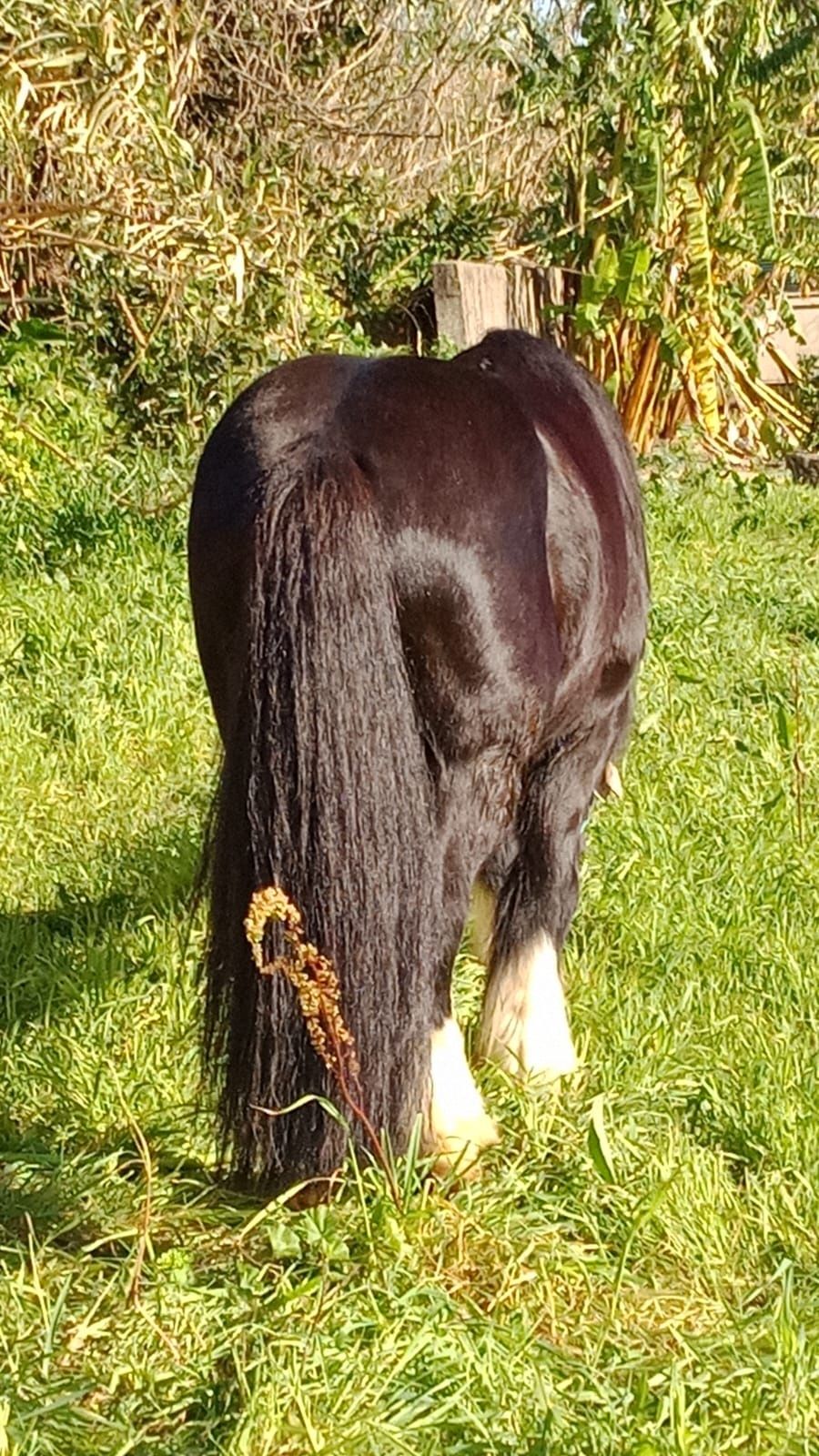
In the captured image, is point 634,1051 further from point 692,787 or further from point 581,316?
point 581,316

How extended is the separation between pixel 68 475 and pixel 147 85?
1626mm

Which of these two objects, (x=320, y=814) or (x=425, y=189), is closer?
(x=320, y=814)

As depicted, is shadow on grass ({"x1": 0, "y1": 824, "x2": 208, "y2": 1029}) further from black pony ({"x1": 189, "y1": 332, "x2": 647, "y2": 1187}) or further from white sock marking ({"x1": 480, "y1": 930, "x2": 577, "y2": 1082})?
black pony ({"x1": 189, "y1": 332, "x2": 647, "y2": 1187})

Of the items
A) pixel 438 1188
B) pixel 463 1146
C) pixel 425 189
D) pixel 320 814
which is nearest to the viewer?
pixel 320 814

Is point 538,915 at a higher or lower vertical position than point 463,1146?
higher

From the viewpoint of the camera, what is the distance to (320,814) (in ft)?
7.51

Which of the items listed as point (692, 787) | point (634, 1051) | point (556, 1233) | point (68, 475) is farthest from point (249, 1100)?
point (68, 475)

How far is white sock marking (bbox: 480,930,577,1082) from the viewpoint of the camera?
302 centimetres

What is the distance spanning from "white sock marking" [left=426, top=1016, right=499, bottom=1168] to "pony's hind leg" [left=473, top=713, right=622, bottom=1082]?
0.33 meters

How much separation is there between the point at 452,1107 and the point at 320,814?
650 millimetres

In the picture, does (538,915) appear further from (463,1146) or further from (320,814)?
(320,814)

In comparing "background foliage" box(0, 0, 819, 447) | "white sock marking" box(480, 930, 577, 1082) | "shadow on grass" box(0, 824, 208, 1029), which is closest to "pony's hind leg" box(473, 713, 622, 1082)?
"white sock marking" box(480, 930, 577, 1082)

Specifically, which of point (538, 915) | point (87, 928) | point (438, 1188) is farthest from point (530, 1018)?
point (87, 928)

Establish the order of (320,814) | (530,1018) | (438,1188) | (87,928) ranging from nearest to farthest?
1. (320,814)
2. (438,1188)
3. (530,1018)
4. (87,928)
